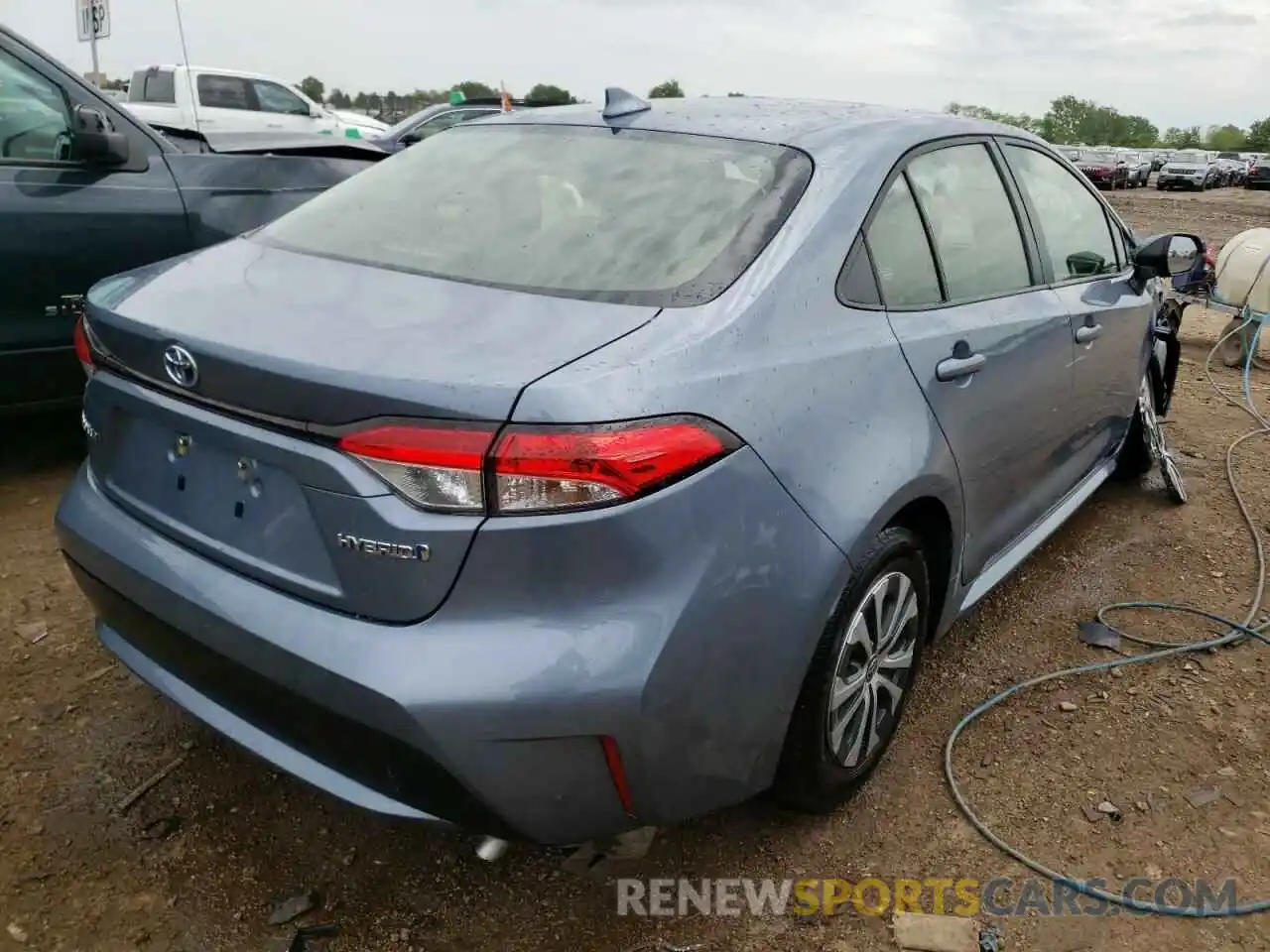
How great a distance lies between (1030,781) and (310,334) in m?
2.01

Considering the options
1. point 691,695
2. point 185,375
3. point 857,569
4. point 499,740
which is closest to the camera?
point 499,740

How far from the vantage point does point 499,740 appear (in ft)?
5.32

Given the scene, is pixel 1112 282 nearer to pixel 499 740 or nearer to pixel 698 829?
pixel 698 829

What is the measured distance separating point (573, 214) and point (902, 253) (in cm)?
77

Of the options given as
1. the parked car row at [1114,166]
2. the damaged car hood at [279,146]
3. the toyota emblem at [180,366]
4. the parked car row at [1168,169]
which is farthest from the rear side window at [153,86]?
the parked car row at [1168,169]

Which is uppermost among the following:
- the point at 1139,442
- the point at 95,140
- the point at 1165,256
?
the point at 95,140

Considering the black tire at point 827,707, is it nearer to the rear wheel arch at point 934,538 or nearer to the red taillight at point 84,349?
the rear wheel arch at point 934,538

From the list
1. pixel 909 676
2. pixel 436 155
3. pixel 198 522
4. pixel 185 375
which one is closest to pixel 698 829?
pixel 909 676

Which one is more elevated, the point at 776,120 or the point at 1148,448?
the point at 776,120

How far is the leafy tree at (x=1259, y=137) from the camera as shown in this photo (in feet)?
251

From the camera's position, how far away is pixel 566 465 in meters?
1.58

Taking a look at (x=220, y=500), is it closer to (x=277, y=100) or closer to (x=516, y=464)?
(x=516, y=464)

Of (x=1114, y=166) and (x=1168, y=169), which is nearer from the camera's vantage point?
(x=1114, y=166)

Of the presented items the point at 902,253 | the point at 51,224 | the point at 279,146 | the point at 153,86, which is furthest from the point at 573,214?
the point at 153,86
